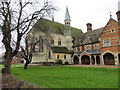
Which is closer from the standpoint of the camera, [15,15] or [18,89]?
[18,89]

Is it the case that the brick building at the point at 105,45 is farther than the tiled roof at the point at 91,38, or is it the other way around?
the tiled roof at the point at 91,38

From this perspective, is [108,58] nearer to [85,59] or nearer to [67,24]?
[85,59]

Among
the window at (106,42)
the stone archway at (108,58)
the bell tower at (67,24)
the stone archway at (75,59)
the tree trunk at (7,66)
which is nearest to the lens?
the tree trunk at (7,66)

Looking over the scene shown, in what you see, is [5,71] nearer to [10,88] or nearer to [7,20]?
[7,20]

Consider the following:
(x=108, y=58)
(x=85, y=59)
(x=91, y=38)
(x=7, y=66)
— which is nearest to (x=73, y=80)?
(x=7, y=66)

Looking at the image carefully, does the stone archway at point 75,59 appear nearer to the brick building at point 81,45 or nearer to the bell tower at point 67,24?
the brick building at point 81,45

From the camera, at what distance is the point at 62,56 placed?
123ft

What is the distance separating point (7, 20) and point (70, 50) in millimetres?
26869

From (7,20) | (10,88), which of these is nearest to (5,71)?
(7,20)

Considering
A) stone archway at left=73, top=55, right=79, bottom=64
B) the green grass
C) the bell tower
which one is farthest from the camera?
the bell tower

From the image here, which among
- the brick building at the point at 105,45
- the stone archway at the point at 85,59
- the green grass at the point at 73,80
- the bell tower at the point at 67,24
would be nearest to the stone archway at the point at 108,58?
the brick building at the point at 105,45

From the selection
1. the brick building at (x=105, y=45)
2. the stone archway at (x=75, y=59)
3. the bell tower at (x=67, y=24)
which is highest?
the bell tower at (x=67, y=24)

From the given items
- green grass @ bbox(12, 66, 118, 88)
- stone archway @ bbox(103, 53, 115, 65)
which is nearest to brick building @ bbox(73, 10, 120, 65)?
stone archway @ bbox(103, 53, 115, 65)

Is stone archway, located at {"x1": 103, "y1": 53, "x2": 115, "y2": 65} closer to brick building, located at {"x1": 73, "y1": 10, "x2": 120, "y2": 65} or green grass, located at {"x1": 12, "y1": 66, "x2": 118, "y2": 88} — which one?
brick building, located at {"x1": 73, "y1": 10, "x2": 120, "y2": 65}
